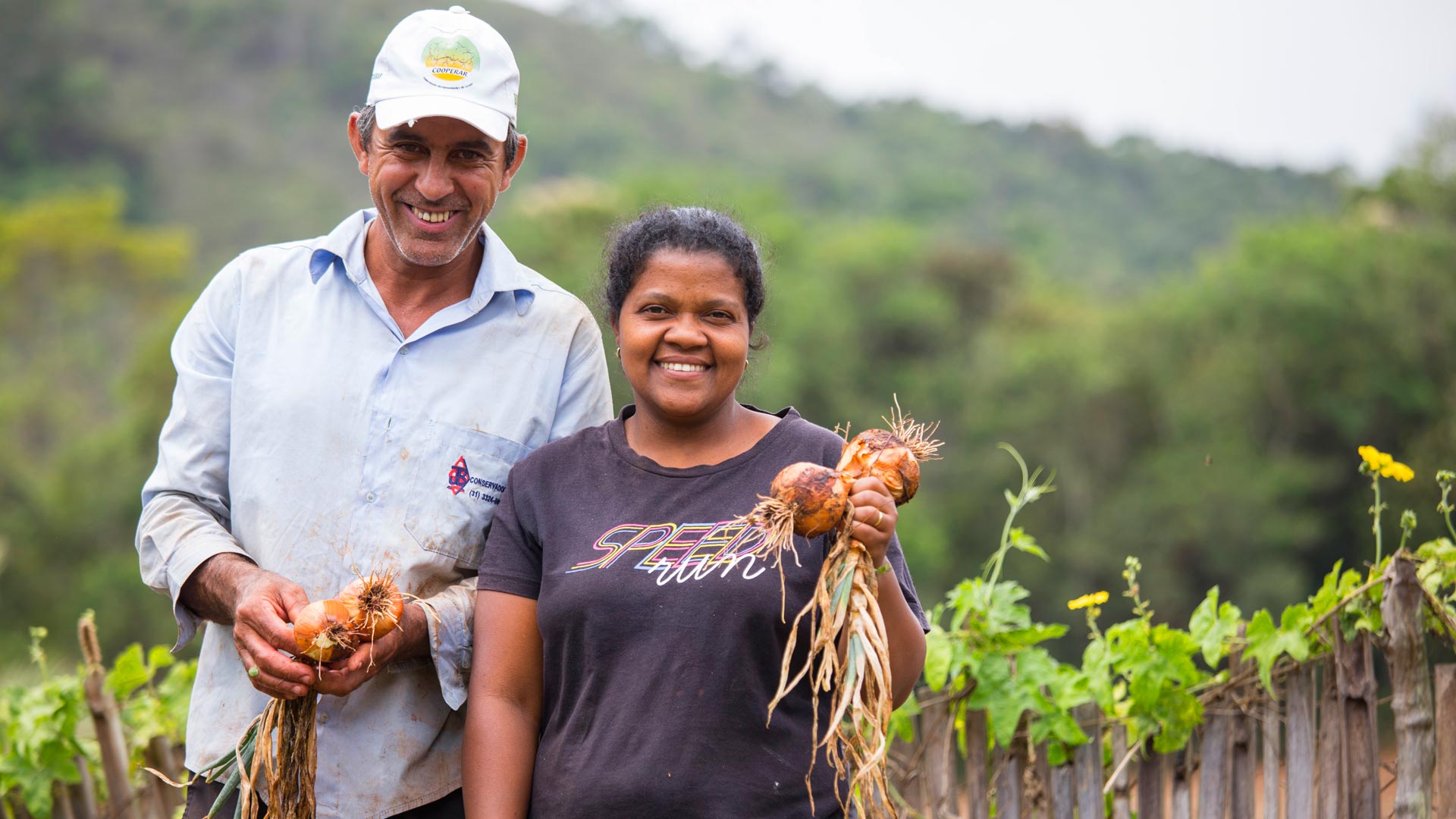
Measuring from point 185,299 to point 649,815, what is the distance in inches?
1865

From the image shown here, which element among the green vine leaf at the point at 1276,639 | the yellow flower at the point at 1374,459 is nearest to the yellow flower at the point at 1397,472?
A: the yellow flower at the point at 1374,459

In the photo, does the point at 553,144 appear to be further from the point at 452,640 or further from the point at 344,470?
the point at 452,640

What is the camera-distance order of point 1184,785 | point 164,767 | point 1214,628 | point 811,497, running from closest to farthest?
point 811,497 → point 1214,628 → point 1184,785 → point 164,767

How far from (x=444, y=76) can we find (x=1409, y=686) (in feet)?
8.50

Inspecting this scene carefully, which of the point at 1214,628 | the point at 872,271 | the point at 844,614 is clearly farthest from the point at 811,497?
the point at 872,271

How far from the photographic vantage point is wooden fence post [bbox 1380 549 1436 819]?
2.97m

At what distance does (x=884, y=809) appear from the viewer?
90.0 inches

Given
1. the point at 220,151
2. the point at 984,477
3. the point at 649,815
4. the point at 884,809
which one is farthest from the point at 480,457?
the point at 220,151

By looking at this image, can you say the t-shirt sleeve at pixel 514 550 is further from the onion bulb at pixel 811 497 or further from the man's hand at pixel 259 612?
the onion bulb at pixel 811 497

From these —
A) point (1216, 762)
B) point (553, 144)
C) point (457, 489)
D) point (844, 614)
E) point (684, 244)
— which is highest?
point (553, 144)

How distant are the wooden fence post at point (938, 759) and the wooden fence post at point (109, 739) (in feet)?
7.79

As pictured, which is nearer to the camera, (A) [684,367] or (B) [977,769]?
(A) [684,367]

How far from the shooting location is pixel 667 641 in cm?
235

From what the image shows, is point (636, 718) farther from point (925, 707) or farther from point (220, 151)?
point (220, 151)
